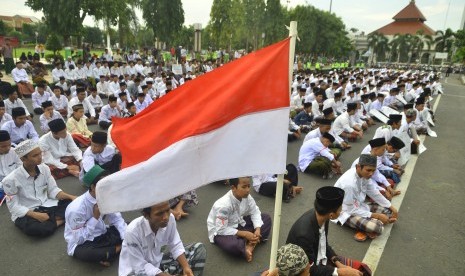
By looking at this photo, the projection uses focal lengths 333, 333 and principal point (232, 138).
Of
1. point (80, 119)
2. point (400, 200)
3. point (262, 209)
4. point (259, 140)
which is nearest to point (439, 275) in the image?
point (400, 200)

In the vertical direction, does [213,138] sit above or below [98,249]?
above

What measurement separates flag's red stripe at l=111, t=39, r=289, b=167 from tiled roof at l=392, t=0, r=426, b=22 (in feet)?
336

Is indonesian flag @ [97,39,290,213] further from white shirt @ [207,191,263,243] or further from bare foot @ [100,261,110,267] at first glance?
bare foot @ [100,261,110,267]

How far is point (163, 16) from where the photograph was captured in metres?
25.2

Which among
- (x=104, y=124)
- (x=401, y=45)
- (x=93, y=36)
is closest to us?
(x=104, y=124)

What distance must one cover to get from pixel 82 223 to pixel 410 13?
104m

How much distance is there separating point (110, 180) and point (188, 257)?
1.93 metres

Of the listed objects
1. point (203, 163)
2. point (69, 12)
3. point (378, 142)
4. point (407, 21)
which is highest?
point (407, 21)

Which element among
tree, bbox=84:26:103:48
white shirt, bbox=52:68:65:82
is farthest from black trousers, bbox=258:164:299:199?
tree, bbox=84:26:103:48

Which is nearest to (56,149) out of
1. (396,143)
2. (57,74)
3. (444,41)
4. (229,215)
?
(229,215)

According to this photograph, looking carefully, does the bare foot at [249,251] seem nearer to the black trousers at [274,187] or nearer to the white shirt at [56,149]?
the black trousers at [274,187]

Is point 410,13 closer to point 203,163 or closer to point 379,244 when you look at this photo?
point 379,244

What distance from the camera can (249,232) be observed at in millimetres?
4102

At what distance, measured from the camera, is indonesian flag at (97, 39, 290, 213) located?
1987 mm
